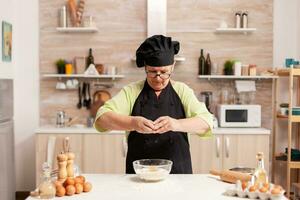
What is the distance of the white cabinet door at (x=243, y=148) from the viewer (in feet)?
15.6

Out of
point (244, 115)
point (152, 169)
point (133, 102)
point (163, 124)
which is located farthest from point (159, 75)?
point (244, 115)

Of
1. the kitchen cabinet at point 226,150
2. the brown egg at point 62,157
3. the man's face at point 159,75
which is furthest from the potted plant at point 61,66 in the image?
the brown egg at point 62,157

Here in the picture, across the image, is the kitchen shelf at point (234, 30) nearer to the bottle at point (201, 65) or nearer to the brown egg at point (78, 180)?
the bottle at point (201, 65)

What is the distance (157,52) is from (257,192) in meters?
0.96

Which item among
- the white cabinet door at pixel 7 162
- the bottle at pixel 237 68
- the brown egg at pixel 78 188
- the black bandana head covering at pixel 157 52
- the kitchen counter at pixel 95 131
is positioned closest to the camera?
the brown egg at pixel 78 188

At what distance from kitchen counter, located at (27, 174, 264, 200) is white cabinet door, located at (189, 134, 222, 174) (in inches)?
86.7

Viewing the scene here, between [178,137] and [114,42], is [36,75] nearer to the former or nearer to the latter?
[114,42]

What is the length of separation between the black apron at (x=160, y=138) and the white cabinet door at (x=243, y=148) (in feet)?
6.92

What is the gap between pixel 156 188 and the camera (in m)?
2.27

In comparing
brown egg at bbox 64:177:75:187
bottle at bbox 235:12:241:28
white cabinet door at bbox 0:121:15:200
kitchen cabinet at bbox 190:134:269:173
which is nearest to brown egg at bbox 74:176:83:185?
brown egg at bbox 64:177:75:187

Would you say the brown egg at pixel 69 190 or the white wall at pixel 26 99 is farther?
the white wall at pixel 26 99

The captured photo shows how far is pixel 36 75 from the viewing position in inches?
209

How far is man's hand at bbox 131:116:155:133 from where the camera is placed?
239 centimetres

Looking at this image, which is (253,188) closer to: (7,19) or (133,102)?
(133,102)
